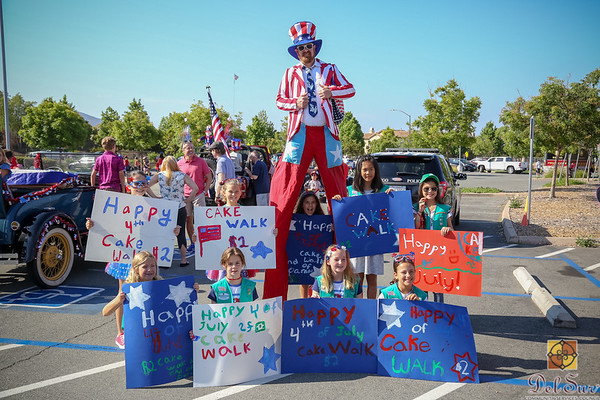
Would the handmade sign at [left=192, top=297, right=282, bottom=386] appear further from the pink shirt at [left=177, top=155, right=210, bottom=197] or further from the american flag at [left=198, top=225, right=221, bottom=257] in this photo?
the pink shirt at [left=177, top=155, right=210, bottom=197]

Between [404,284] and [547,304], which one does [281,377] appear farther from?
[547,304]

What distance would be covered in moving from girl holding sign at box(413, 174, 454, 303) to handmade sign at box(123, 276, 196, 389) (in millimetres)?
2375

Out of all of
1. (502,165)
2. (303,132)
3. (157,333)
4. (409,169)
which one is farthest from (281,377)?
(502,165)

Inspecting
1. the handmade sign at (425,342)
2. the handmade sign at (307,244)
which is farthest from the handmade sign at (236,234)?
the handmade sign at (425,342)

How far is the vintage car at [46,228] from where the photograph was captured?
555cm

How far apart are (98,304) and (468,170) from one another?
153 feet

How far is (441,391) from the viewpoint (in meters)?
3.39

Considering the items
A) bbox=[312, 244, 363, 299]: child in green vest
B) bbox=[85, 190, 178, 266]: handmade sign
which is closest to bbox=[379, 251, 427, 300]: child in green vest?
bbox=[312, 244, 363, 299]: child in green vest

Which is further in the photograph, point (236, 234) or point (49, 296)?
point (49, 296)

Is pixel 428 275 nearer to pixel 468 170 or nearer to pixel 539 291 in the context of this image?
pixel 539 291

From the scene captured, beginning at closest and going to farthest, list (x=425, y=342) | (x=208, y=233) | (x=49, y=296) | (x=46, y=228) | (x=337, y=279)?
(x=425, y=342) → (x=337, y=279) → (x=208, y=233) → (x=49, y=296) → (x=46, y=228)

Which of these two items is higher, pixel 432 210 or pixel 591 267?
pixel 432 210

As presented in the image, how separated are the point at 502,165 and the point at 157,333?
48.1m

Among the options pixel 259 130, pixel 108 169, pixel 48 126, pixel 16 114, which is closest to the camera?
pixel 108 169
